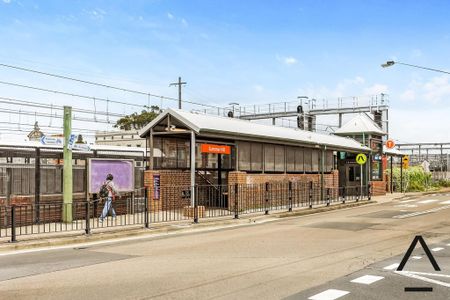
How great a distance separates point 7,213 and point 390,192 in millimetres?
31839

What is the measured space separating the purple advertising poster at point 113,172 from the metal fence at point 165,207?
618 millimetres

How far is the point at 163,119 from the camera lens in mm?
22453

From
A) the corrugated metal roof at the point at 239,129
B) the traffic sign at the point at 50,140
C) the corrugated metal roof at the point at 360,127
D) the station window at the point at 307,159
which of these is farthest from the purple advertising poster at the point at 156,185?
the corrugated metal roof at the point at 360,127

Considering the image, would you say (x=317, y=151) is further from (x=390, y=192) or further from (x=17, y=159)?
(x=17, y=159)

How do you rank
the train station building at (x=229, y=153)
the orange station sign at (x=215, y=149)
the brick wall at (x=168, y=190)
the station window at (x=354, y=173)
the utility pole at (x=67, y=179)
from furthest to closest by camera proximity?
the station window at (x=354, y=173)
the orange station sign at (x=215, y=149)
the train station building at (x=229, y=153)
the brick wall at (x=168, y=190)
the utility pole at (x=67, y=179)

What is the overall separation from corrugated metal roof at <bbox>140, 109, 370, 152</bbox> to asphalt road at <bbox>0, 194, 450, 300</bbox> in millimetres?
6852

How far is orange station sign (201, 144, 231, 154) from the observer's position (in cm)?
2261

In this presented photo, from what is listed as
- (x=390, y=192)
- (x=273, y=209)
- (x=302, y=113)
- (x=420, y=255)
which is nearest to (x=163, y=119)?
(x=273, y=209)

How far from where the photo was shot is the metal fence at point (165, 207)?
17375 millimetres

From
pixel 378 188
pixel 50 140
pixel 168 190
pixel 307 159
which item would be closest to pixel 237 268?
pixel 50 140

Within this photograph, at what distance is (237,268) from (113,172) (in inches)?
424

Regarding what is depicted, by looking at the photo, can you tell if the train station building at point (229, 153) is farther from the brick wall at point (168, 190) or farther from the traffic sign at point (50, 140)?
the traffic sign at point (50, 140)

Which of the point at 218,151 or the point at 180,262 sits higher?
the point at 218,151

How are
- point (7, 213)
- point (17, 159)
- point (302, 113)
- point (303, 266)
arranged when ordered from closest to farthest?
point (303, 266), point (7, 213), point (17, 159), point (302, 113)
